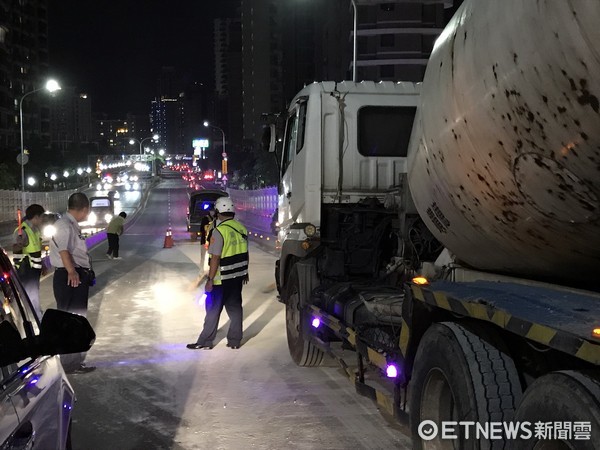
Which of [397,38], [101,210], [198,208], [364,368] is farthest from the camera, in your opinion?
[397,38]

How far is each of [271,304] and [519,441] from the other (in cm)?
968

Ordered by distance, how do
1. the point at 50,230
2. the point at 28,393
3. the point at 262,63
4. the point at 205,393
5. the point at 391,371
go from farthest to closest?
the point at 262,63 < the point at 50,230 < the point at 205,393 < the point at 391,371 < the point at 28,393

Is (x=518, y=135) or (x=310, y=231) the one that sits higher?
(x=518, y=135)

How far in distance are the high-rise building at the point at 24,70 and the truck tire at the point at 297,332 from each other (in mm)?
91351

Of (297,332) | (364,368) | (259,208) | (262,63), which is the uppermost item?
(262,63)

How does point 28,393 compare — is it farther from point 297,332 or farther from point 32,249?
point 32,249

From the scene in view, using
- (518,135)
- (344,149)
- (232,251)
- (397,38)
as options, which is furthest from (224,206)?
(397,38)

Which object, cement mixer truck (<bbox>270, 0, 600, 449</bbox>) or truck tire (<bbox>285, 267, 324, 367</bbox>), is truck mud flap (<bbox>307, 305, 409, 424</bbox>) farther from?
truck tire (<bbox>285, 267, 324, 367</bbox>)

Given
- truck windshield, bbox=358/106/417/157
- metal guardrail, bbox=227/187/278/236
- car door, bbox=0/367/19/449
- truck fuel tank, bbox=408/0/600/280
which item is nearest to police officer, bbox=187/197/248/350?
truck windshield, bbox=358/106/417/157

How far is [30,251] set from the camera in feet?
31.8

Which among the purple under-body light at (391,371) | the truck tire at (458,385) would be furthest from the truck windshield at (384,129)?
the truck tire at (458,385)

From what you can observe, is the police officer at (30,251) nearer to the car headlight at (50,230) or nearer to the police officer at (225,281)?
the car headlight at (50,230)

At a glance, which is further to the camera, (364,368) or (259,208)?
(259,208)

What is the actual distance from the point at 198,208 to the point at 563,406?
3177cm
